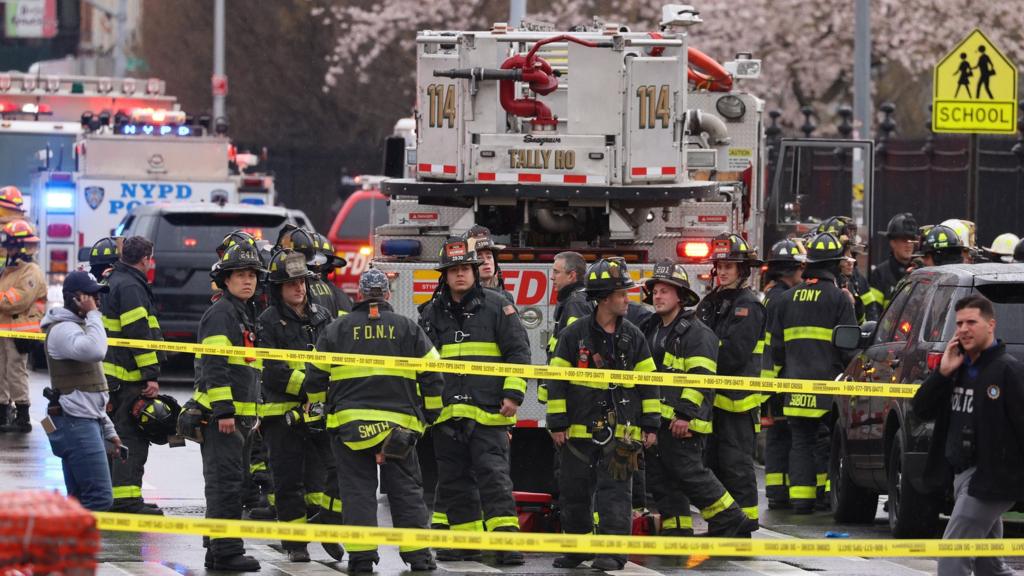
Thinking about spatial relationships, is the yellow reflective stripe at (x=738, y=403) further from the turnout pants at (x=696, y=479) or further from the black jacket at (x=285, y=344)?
the black jacket at (x=285, y=344)

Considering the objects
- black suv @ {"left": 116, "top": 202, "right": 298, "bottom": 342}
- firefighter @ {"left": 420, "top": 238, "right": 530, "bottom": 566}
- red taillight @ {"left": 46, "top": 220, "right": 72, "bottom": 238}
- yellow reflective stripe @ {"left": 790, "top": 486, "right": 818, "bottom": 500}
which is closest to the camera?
firefighter @ {"left": 420, "top": 238, "right": 530, "bottom": 566}

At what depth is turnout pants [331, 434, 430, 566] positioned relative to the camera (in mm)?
10641

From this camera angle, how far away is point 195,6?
152 ft

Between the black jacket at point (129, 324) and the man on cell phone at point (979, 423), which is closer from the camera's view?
the man on cell phone at point (979, 423)

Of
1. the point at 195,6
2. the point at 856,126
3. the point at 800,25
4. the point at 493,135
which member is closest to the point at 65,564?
the point at 493,135

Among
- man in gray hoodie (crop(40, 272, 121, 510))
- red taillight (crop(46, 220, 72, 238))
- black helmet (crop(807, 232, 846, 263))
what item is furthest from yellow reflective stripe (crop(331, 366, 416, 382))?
red taillight (crop(46, 220, 72, 238))

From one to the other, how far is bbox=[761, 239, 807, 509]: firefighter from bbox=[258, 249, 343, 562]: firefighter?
3633 mm

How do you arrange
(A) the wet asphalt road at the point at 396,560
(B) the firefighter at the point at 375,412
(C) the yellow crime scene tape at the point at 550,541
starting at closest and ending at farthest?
(C) the yellow crime scene tape at the point at 550,541 → (B) the firefighter at the point at 375,412 → (A) the wet asphalt road at the point at 396,560

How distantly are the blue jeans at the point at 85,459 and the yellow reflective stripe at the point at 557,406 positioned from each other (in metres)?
2.47

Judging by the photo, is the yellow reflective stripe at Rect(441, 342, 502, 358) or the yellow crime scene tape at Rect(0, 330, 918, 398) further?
the yellow reflective stripe at Rect(441, 342, 502, 358)

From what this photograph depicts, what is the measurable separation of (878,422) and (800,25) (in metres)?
23.0

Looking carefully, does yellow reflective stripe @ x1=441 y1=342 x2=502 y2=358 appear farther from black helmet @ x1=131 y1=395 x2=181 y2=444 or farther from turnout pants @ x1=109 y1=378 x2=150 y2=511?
turnout pants @ x1=109 y1=378 x2=150 y2=511

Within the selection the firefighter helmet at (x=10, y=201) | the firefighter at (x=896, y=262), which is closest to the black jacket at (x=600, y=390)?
the firefighter at (x=896, y=262)

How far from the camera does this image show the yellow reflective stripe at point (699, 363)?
11.8 metres
